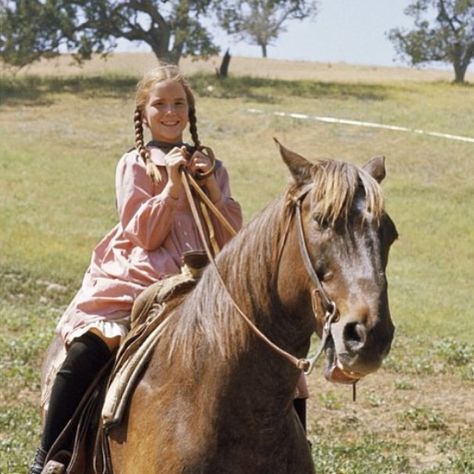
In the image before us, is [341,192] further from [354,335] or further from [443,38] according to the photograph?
[443,38]

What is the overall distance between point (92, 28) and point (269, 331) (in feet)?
156

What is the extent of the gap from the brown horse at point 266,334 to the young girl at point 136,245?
0.40 meters

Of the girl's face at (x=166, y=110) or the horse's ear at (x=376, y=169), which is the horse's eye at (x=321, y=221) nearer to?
the horse's ear at (x=376, y=169)

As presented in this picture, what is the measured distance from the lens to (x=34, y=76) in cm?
4903

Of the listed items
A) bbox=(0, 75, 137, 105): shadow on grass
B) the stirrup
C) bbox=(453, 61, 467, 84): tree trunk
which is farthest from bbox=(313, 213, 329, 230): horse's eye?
bbox=(453, 61, 467, 84): tree trunk

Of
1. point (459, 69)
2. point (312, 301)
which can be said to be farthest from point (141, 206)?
point (459, 69)

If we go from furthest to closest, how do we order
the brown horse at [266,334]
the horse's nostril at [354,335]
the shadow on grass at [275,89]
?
the shadow on grass at [275,89]
the brown horse at [266,334]
the horse's nostril at [354,335]

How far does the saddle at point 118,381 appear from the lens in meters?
4.44

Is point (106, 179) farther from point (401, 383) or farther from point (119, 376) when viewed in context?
point (119, 376)

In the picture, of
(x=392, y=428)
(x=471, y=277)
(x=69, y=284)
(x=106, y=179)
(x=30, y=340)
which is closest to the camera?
(x=392, y=428)

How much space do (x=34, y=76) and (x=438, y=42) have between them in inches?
809

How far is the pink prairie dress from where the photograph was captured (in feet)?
15.7

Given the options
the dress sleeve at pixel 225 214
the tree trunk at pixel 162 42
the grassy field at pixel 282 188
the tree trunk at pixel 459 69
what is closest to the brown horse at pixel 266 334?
the dress sleeve at pixel 225 214

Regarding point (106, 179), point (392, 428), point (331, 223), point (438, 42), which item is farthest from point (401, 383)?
point (438, 42)
